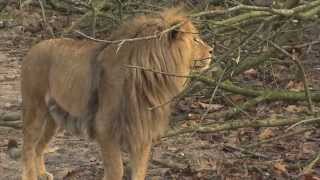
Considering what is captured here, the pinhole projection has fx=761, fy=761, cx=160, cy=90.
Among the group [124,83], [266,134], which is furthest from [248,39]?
[266,134]

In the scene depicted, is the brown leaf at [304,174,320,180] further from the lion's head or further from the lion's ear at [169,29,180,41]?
the lion's ear at [169,29,180,41]

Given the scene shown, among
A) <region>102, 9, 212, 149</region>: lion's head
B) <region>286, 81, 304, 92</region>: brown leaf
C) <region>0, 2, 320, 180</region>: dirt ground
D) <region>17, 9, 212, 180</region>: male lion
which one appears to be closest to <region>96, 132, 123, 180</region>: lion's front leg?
<region>17, 9, 212, 180</region>: male lion

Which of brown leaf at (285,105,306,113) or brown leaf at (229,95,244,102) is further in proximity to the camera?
brown leaf at (229,95,244,102)

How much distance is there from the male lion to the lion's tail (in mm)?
930

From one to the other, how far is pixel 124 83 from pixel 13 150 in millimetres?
1931

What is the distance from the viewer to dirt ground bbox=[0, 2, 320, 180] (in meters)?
6.41

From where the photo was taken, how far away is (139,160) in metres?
5.84

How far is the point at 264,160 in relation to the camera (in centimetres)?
664

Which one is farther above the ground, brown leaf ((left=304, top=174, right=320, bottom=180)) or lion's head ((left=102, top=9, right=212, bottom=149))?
lion's head ((left=102, top=9, right=212, bottom=149))

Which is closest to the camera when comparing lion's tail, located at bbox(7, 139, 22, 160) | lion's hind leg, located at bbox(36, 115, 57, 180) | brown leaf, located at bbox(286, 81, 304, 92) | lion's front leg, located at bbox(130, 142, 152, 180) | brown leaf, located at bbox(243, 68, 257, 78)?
lion's front leg, located at bbox(130, 142, 152, 180)

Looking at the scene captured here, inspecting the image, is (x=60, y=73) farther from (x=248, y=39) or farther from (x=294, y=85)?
(x=294, y=85)

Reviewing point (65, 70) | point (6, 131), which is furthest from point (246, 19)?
point (6, 131)

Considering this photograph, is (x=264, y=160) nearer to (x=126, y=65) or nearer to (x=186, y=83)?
(x=186, y=83)

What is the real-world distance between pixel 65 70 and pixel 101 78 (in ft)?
1.68
